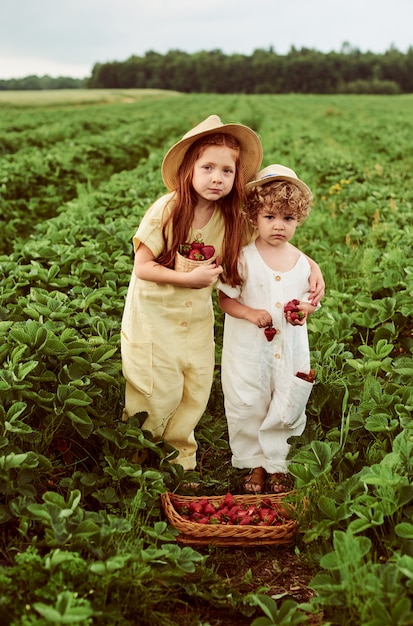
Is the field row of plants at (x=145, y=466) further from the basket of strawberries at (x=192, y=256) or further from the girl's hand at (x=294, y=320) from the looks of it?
the basket of strawberries at (x=192, y=256)

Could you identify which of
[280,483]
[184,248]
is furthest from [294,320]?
[280,483]

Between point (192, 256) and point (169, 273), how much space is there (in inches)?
5.4

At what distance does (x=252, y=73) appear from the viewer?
93.6 meters

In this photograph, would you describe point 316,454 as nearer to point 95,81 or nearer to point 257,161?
point 257,161

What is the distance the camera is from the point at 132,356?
3348mm

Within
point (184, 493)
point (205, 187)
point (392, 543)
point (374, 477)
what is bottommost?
point (184, 493)

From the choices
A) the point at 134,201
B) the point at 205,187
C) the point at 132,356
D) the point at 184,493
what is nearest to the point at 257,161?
the point at 205,187

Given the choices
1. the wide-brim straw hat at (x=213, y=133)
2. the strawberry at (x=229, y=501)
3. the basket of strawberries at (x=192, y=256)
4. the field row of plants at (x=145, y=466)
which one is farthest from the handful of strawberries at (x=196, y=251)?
the strawberry at (x=229, y=501)

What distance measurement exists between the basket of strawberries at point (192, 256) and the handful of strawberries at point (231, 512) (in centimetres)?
107

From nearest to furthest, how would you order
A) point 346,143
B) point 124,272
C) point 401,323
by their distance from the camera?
point 401,323, point 124,272, point 346,143

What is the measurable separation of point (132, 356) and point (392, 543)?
1450 millimetres

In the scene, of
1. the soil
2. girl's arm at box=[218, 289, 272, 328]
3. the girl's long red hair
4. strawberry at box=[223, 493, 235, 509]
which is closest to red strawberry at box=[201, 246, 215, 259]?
the girl's long red hair

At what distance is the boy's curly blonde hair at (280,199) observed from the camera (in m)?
3.20

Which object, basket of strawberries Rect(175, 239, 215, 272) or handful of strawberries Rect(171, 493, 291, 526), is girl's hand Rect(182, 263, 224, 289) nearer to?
basket of strawberries Rect(175, 239, 215, 272)
